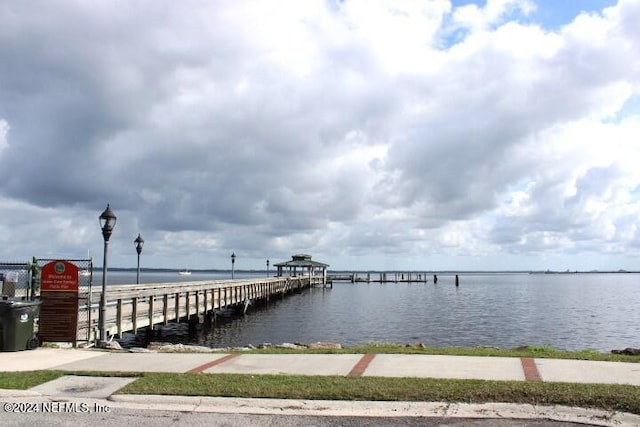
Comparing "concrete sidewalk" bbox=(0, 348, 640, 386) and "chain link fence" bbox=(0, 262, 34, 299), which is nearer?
"concrete sidewalk" bbox=(0, 348, 640, 386)

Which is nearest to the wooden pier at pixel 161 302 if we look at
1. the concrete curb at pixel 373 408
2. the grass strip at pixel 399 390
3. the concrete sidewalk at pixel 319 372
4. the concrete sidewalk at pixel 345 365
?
the concrete sidewalk at pixel 345 365

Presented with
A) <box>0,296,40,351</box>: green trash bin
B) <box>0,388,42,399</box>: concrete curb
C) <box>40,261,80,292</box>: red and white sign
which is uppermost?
<box>40,261,80,292</box>: red and white sign

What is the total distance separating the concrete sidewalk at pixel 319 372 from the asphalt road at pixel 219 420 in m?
0.21

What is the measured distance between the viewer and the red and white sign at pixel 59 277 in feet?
48.9

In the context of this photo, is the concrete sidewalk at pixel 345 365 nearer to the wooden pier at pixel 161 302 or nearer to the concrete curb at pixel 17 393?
the concrete curb at pixel 17 393

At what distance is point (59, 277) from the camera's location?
1494 centimetres

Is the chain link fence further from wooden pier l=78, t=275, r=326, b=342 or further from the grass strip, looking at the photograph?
the grass strip

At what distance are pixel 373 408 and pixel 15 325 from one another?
9.34m

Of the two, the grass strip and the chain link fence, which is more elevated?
the chain link fence

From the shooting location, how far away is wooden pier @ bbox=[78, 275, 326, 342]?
19.4m

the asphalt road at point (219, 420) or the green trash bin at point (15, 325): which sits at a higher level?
the green trash bin at point (15, 325)

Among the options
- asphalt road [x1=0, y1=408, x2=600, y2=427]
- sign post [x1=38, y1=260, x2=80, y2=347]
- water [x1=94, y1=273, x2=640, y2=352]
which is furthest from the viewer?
water [x1=94, y1=273, x2=640, y2=352]

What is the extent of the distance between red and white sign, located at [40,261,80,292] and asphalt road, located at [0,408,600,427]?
778 centimetres

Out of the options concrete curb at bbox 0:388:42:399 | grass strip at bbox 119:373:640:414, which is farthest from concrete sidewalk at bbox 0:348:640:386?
concrete curb at bbox 0:388:42:399
